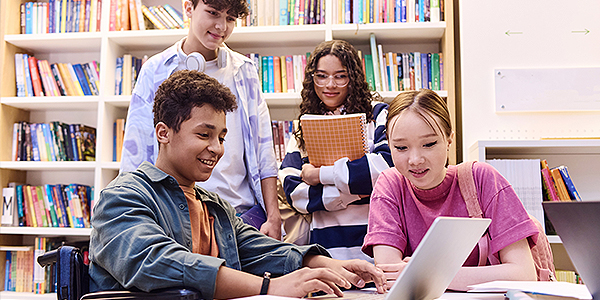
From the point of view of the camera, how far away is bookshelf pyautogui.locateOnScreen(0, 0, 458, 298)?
2.55 m

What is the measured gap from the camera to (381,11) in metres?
2.57

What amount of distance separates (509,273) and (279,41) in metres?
2.08

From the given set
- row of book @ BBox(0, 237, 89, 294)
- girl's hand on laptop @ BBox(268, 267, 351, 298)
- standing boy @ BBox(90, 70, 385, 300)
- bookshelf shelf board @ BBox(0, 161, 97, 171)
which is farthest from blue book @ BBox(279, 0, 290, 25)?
girl's hand on laptop @ BBox(268, 267, 351, 298)

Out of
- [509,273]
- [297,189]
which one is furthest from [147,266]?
[297,189]

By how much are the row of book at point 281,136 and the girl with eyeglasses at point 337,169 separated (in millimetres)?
760

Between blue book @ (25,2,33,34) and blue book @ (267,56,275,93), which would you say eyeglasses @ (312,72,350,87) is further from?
blue book @ (25,2,33,34)

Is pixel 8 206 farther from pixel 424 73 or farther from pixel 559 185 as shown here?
pixel 559 185

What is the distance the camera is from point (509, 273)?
99cm

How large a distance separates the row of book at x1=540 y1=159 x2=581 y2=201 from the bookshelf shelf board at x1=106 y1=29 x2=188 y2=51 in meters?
2.03

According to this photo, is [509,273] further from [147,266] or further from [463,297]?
[147,266]

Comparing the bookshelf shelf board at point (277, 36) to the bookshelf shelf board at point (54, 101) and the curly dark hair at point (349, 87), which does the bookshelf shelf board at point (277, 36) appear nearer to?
the curly dark hair at point (349, 87)

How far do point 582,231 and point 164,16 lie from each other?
258cm

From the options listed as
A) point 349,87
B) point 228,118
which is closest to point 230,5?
point 228,118

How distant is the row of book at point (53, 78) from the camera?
9.26 feet
